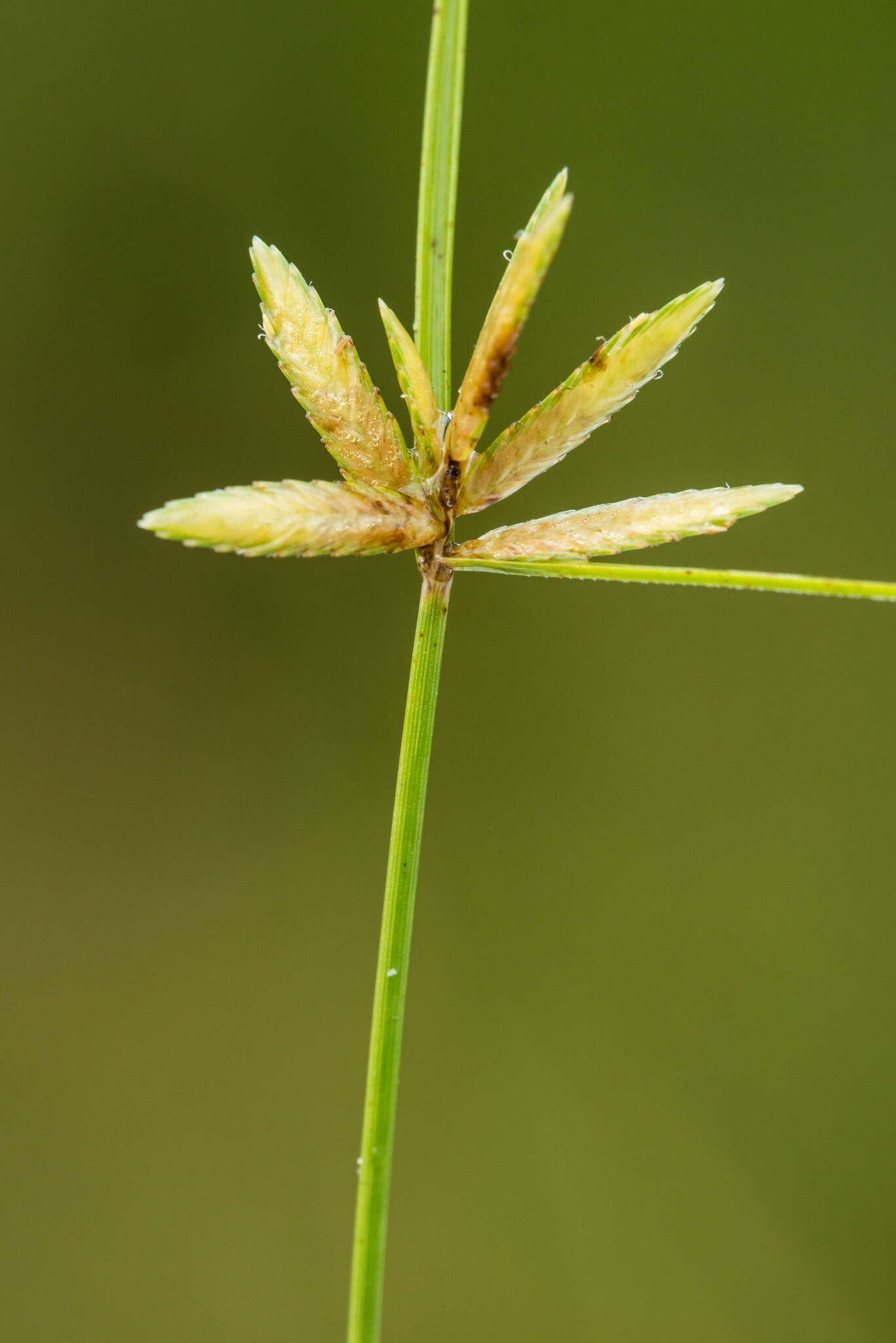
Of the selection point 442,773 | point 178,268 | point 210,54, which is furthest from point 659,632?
point 210,54

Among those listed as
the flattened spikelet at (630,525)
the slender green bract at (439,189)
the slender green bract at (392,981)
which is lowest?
the slender green bract at (392,981)

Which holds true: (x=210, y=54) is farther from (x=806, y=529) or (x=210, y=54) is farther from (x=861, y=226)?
(x=806, y=529)

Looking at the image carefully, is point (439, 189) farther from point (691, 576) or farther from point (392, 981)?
point (392, 981)

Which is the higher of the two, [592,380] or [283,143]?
[283,143]

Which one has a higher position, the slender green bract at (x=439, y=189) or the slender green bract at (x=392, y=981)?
the slender green bract at (x=439, y=189)

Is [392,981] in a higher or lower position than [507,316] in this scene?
lower

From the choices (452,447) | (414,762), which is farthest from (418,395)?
(414,762)
